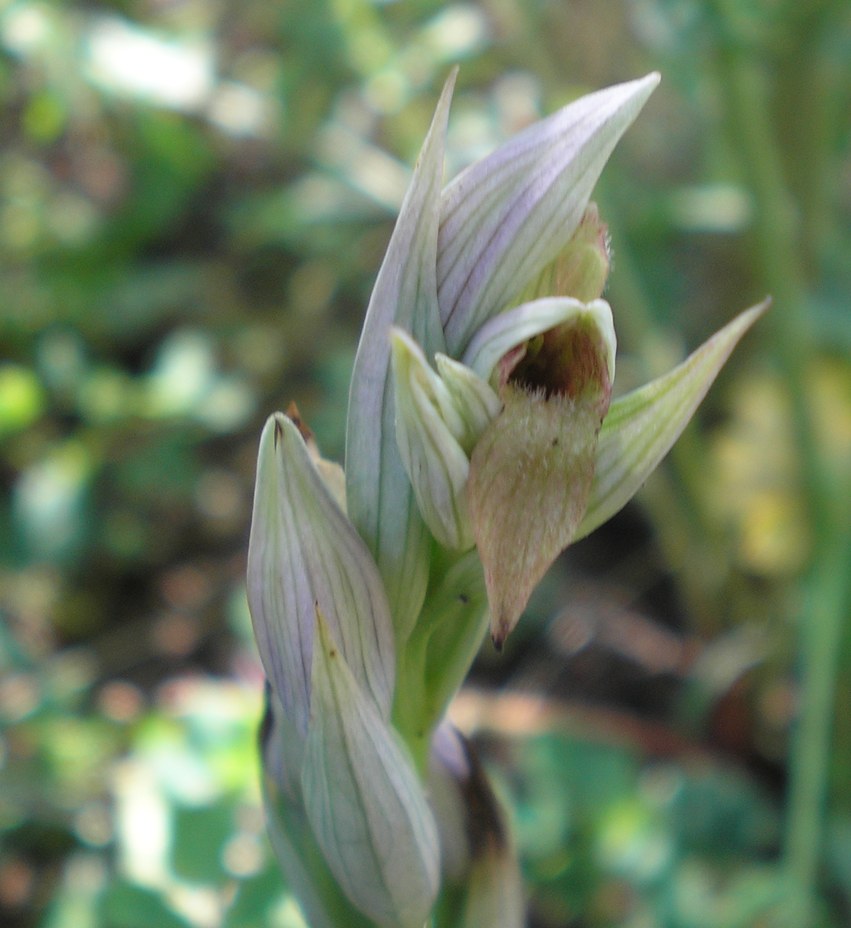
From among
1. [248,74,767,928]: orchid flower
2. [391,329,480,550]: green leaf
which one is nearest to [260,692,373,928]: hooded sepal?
[248,74,767,928]: orchid flower

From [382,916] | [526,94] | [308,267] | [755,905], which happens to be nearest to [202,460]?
[308,267]

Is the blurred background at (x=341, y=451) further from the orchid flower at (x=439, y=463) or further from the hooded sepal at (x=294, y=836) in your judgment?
the orchid flower at (x=439, y=463)

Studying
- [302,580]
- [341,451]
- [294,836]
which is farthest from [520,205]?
[341,451]

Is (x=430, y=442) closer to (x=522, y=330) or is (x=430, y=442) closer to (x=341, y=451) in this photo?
(x=522, y=330)

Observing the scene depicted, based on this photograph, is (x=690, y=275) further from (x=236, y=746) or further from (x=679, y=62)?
(x=236, y=746)

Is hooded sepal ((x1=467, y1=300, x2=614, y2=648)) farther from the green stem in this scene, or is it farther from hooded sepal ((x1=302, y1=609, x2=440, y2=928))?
the green stem
